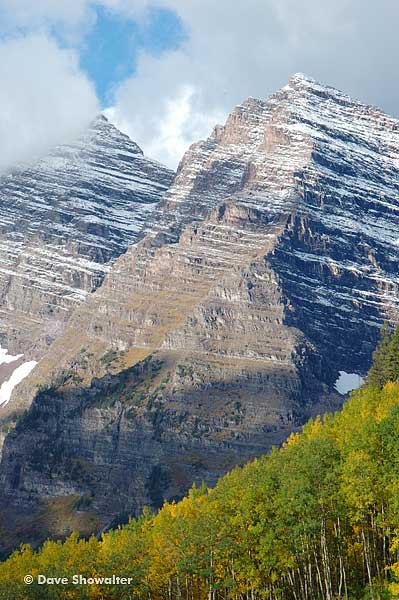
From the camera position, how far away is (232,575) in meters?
101

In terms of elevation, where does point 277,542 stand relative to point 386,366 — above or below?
below

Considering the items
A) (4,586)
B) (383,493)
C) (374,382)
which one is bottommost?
(4,586)

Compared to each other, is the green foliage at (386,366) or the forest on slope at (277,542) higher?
the green foliage at (386,366)

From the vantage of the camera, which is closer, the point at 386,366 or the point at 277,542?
the point at 277,542

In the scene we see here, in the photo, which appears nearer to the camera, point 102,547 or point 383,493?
point 383,493

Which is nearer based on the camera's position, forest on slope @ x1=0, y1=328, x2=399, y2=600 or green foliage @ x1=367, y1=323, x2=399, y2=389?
forest on slope @ x1=0, y1=328, x2=399, y2=600

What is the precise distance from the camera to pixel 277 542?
9744 cm

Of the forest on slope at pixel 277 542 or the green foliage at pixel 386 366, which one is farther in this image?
the green foliage at pixel 386 366

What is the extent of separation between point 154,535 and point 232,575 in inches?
409

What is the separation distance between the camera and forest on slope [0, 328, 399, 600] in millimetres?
96688

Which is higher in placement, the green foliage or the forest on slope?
the green foliage

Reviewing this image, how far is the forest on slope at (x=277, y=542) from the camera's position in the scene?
96.7m

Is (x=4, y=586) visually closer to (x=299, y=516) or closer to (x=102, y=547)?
(x=102, y=547)

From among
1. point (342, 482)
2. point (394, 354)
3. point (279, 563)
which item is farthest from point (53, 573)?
point (394, 354)
